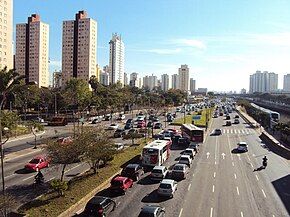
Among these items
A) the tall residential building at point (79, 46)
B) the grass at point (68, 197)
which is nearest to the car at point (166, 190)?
the grass at point (68, 197)

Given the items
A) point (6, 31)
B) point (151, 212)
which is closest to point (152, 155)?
point (151, 212)

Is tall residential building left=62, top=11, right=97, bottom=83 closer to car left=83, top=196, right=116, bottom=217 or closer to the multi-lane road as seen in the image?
the multi-lane road

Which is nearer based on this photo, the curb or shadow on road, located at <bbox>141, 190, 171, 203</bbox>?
the curb

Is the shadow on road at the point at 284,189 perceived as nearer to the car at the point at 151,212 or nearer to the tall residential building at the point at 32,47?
the car at the point at 151,212

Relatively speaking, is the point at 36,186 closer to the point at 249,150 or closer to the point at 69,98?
the point at 249,150

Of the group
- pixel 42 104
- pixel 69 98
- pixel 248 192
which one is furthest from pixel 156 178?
pixel 42 104

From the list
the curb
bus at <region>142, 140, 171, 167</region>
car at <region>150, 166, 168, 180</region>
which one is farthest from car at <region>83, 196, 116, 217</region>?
bus at <region>142, 140, 171, 167</region>

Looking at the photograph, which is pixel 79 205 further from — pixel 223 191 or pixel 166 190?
pixel 223 191
